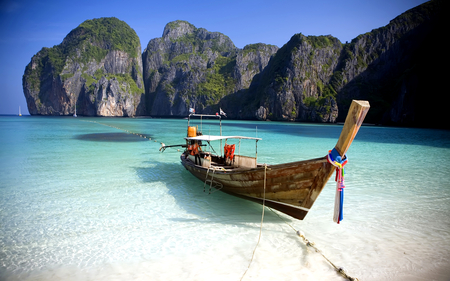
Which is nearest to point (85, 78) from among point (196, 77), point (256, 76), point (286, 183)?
point (196, 77)

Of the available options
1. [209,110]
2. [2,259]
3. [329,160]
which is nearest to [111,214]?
[2,259]

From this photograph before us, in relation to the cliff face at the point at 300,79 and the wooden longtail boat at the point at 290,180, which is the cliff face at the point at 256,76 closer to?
the cliff face at the point at 300,79

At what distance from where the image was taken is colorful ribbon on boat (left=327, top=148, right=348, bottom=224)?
18.3ft

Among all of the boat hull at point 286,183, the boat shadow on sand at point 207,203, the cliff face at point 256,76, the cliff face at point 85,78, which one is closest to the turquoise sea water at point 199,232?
the boat shadow on sand at point 207,203

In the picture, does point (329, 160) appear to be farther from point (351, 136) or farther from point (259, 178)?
point (259, 178)

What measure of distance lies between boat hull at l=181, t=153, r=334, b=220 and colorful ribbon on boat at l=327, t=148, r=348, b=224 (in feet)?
1.02

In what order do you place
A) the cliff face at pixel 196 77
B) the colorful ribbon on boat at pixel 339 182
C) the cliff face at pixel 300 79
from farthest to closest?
the cliff face at pixel 196 77, the cliff face at pixel 300 79, the colorful ribbon on boat at pixel 339 182

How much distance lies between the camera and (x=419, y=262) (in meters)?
5.62

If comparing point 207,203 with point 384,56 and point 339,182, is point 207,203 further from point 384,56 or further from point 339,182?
point 384,56

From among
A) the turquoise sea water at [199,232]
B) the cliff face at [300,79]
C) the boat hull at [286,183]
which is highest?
the cliff face at [300,79]

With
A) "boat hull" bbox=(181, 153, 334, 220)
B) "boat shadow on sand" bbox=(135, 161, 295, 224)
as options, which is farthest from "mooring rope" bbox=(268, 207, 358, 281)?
"boat shadow on sand" bbox=(135, 161, 295, 224)

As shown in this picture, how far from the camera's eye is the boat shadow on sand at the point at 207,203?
7872mm

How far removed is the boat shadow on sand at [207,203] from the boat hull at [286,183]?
0.50 meters

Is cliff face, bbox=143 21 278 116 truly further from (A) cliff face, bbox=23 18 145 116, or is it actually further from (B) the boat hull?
(B) the boat hull
